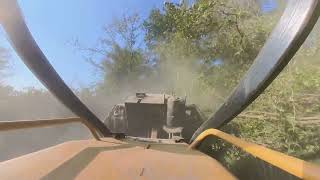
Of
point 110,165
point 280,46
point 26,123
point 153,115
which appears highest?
point 153,115

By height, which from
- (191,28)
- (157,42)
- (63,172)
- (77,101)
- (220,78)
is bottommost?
(63,172)

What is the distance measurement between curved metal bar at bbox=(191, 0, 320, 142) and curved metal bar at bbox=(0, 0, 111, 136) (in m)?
1.09

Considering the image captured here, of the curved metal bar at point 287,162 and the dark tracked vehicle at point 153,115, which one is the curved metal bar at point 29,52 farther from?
the dark tracked vehicle at point 153,115

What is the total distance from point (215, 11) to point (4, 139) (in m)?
7.48

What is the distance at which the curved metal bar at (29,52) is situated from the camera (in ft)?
7.68

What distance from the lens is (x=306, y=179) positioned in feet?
4.39

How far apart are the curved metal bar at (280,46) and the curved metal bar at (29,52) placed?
1088 mm

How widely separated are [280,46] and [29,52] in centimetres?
136

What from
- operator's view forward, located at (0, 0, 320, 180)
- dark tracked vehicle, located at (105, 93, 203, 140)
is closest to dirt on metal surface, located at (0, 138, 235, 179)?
operator's view forward, located at (0, 0, 320, 180)

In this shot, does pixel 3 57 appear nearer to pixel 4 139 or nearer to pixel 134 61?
pixel 134 61

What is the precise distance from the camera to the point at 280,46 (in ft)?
6.24

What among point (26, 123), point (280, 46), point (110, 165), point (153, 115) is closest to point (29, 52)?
point (26, 123)

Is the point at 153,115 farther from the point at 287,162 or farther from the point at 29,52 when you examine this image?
the point at 287,162

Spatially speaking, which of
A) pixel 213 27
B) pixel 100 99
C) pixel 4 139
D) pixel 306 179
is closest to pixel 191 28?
pixel 213 27
